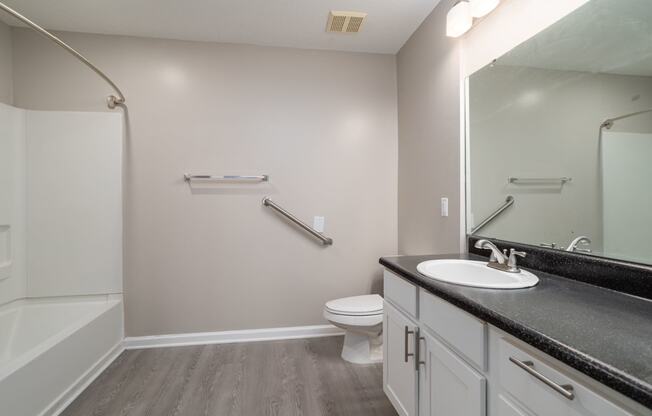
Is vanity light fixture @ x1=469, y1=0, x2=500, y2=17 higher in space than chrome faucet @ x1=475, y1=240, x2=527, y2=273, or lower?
higher

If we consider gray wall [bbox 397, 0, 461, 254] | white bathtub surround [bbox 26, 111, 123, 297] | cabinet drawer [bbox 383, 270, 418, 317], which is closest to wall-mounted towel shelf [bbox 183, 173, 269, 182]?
white bathtub surround [bbox 26, 111, 123, 297]

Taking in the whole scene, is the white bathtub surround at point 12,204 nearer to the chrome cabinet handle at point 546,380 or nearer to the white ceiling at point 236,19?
the white ceiling at point 236,19

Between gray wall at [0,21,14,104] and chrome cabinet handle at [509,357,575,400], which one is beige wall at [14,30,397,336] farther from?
chrome cabinet handle at [509,357,575,400]

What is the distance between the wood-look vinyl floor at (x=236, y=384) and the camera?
1.54 meters

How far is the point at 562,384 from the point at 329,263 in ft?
6.12

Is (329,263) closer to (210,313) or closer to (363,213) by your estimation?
(363,213)

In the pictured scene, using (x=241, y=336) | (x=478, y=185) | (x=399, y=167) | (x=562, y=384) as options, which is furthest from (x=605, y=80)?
(x=241, y=336)

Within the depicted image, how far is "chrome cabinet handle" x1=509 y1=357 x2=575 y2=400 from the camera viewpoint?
57 centimetres

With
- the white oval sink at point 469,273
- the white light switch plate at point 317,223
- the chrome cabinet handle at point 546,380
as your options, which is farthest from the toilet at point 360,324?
the chrome cabinet handle at point 546,380

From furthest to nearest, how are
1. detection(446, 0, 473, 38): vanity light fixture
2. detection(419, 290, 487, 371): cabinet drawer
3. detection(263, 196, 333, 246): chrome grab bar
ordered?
1. detection(263, 196, 333, 246): chrome grab bar
2. detection(446, 0, 473, 38): vanity light fixture
3. detection(419, 290, 487, 371): cabinet drawer

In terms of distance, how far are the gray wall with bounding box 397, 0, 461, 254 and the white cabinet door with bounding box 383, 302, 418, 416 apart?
0.62 m

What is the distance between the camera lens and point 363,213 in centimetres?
244

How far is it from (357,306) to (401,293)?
71 cm

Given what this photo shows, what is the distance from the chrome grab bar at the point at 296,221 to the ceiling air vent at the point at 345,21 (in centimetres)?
134
